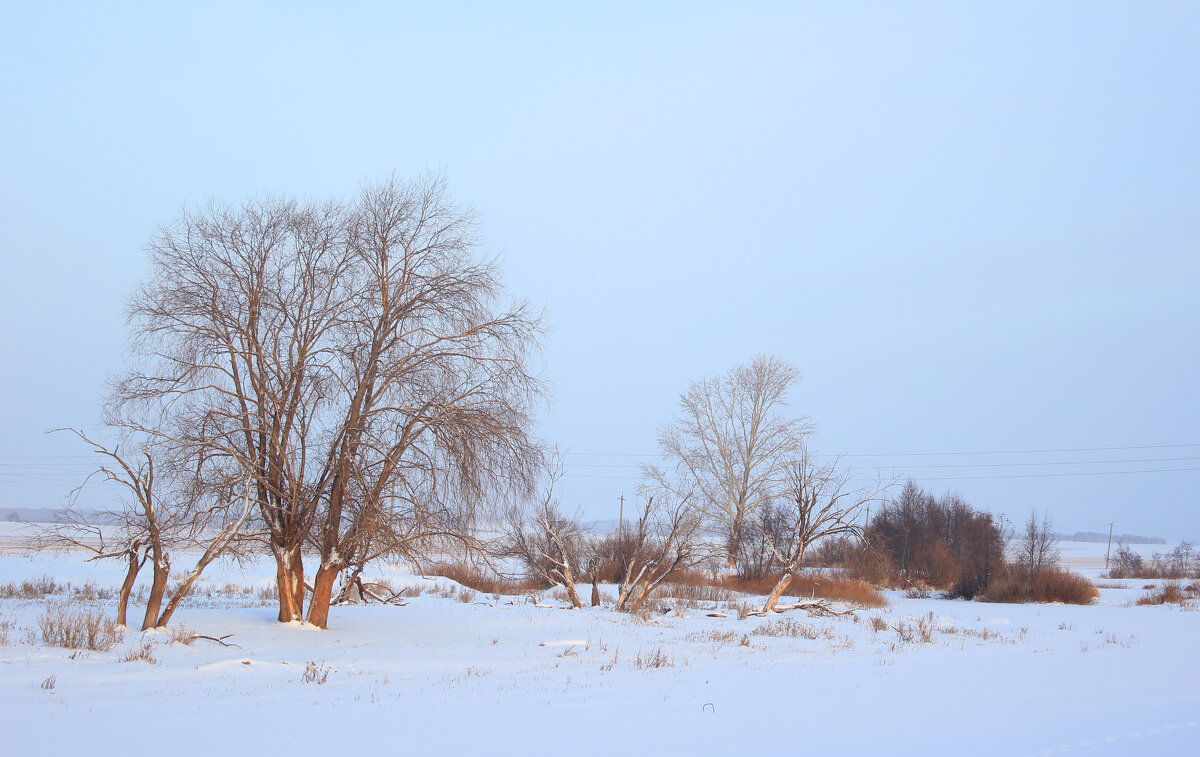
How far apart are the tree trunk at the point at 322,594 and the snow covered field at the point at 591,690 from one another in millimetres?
519

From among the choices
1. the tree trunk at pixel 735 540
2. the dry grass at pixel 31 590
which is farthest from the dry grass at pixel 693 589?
the dry grass at pixel 31 590

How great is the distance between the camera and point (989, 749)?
7453 millimetres

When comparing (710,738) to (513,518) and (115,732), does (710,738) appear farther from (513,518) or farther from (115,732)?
(513,518)

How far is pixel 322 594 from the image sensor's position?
16.4 m

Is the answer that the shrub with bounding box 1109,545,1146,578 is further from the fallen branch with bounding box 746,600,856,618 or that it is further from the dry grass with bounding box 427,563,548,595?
the dry grass with bounding box 427,563,548,595

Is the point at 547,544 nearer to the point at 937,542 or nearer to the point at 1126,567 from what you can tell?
the point at 937,542

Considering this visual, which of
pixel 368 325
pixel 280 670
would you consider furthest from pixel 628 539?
pixel 280 670

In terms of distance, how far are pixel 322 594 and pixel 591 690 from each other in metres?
8.20

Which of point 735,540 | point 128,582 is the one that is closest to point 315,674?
point 128,582

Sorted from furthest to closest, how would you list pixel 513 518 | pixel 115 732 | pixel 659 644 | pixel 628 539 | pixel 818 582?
pixel 818 582
pixel 628 539
pixel 513 518
pixel 659 644
pixel 115 732

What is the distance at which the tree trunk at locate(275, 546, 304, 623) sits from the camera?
16359 millimetres

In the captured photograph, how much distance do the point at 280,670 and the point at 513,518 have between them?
22.4 ft

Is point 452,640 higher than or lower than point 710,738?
lower

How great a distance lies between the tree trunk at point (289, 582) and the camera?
1636 cm
